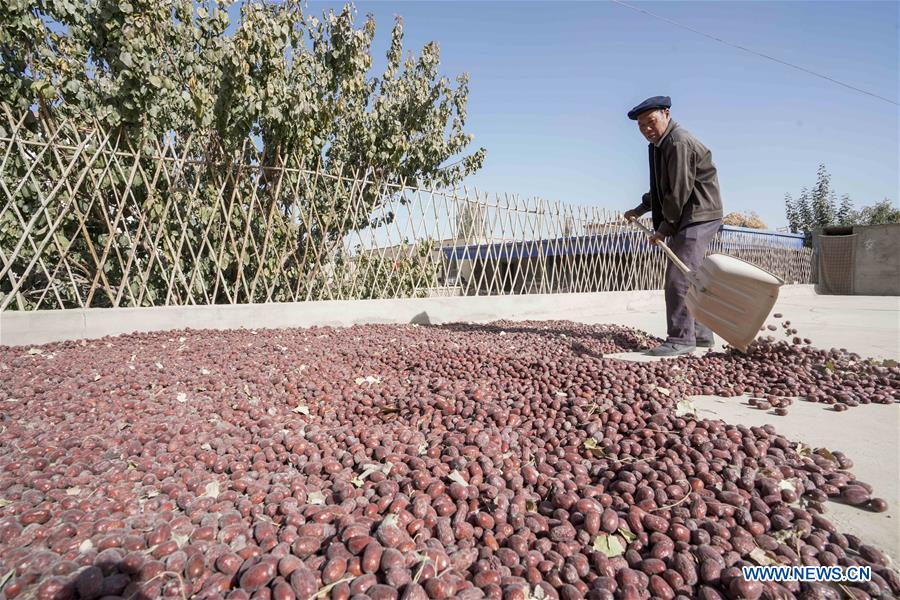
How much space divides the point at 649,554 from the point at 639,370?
4.93ft

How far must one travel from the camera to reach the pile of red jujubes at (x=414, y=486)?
92 cm

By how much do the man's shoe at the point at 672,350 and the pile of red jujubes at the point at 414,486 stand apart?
0.67 meters

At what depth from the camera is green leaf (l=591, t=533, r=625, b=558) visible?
104 centimetres

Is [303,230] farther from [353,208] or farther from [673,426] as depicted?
[673,426]

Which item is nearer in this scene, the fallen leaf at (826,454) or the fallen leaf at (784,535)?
the fallen leaf at (784,535)

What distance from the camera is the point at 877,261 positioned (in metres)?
11.4

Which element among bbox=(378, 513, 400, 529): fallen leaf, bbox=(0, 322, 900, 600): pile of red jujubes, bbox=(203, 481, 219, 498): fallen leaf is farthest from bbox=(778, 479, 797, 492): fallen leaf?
bbox=(203, 481, 219, 498): fallen leaf

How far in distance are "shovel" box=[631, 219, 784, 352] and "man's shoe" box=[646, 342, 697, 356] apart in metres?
0.34

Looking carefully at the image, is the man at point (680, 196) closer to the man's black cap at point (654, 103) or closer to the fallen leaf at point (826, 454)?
the man's black cap at point (654, 103)

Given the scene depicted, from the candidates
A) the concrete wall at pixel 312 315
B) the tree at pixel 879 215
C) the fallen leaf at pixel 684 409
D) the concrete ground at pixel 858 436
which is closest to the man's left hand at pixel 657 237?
the concrete ground at pixel 858 436

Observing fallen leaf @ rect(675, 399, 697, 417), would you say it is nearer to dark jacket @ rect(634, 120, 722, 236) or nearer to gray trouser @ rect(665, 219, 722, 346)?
gray trouser @ rect(665, 219, 722, 346)

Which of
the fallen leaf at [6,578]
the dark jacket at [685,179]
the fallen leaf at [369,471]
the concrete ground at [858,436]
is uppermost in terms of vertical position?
the dark jacket at [685,179]

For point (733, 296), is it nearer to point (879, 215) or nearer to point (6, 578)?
point (6, 578)

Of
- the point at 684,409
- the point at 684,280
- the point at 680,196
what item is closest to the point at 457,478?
the point at 684,409
